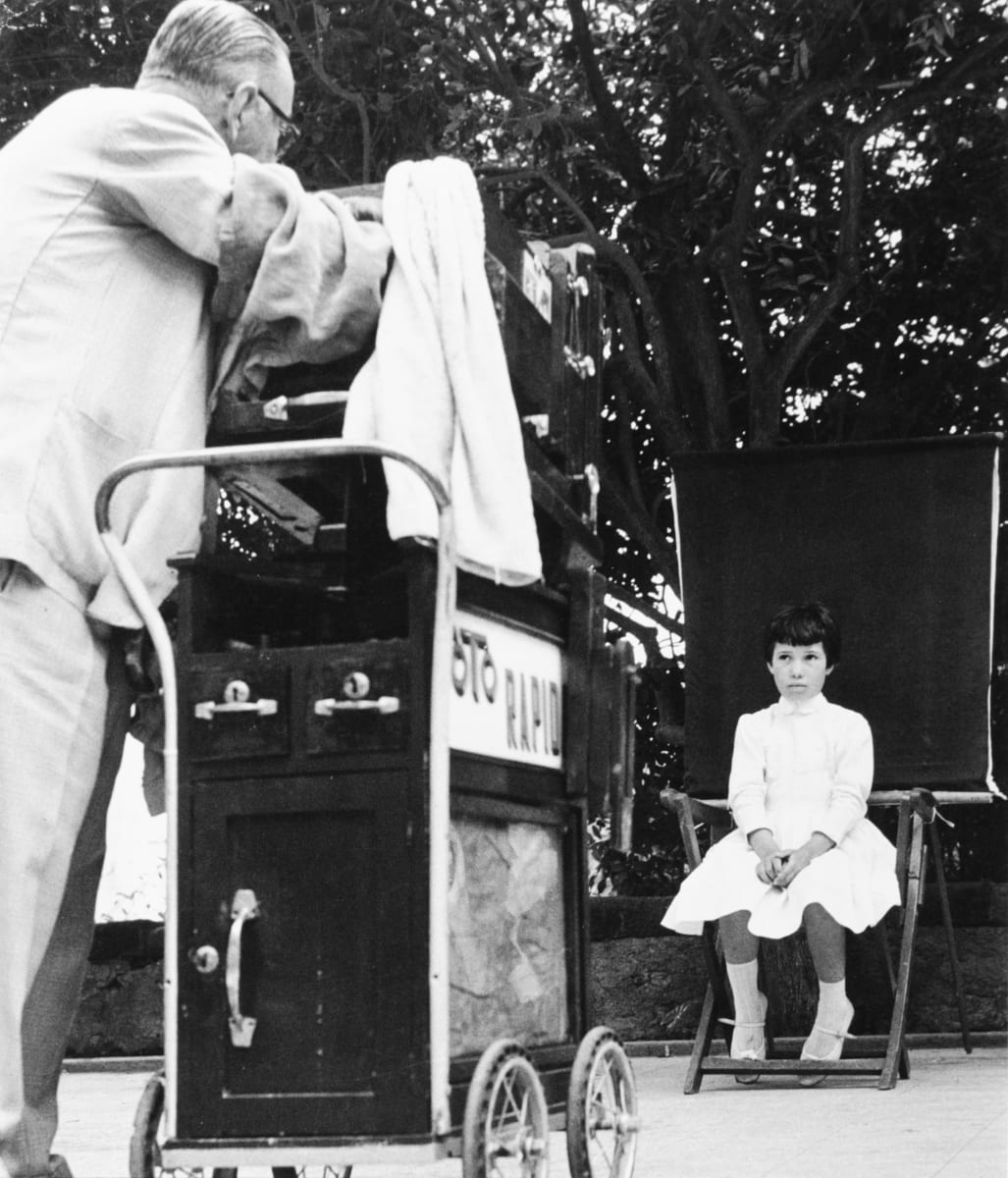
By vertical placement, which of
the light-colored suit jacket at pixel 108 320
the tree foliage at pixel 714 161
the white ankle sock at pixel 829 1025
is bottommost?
the white ankle sock at pixel 829 1025

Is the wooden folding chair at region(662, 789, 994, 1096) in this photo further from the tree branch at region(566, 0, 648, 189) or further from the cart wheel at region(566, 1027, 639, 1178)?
the tree branch at region(566, 0, 648, 189)

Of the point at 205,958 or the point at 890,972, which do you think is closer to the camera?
the point at 205,958

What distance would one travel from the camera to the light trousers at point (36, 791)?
292 centimetres

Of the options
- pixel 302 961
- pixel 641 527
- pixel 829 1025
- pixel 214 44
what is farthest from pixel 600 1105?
pixel 641 527

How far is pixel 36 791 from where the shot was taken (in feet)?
9.71

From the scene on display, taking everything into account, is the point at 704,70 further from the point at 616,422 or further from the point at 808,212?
the point at 616,422

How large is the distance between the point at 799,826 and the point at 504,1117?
3138 millimetres

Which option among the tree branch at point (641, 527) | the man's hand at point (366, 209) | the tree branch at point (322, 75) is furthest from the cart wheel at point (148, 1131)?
the tree branch at point (641, 527)

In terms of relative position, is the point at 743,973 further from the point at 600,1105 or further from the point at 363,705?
the point at 363,705

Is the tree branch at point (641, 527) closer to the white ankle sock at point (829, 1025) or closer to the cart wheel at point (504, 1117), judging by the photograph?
the white ankle sock at point (829, 1025)

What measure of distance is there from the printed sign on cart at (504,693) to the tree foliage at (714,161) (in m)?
4.38

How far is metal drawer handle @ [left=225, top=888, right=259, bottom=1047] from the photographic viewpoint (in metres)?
2.64

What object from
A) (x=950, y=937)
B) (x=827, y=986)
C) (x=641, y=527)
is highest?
(x=641, y=527)

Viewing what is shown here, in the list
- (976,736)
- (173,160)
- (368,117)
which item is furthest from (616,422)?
(173,160)
